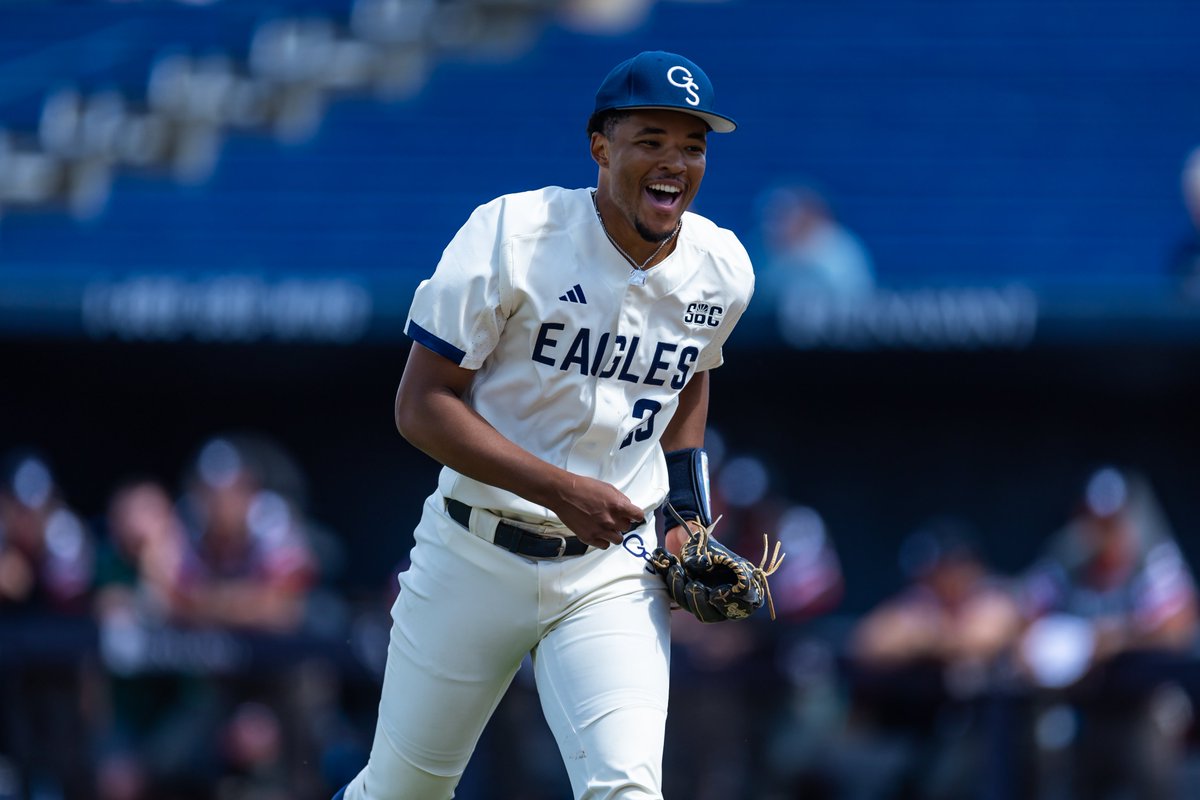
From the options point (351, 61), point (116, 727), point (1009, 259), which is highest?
point (351, 61)

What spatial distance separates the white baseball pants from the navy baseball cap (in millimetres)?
874

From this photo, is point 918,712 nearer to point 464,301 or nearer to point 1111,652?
point 1111,652

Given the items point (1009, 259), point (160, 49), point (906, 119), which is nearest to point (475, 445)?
point (1009, 259)

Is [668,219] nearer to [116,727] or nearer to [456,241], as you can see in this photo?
[456,241]

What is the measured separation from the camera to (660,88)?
10.3 feet

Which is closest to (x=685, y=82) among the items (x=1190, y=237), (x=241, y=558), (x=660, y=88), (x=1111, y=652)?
(x=660, y=88)

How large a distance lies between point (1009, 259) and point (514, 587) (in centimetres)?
611

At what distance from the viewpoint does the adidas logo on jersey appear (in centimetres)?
325

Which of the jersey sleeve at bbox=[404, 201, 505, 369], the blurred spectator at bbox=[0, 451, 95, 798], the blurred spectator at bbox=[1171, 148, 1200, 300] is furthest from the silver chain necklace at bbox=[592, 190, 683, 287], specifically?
the blurred spectator at bbox=[1171, 148, 1200, 300]

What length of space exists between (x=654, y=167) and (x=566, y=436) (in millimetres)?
558

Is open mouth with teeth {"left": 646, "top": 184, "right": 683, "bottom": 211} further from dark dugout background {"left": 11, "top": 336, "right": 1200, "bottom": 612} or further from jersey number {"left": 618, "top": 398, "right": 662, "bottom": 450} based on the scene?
dark dugout background {"left": 11, "top": 336, "right": 1200, "bottom": 612}

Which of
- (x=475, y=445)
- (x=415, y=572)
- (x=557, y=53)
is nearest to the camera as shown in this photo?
(x=475, y=445)

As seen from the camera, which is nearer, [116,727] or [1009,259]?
[116,727]

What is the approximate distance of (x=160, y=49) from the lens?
10.9 m
